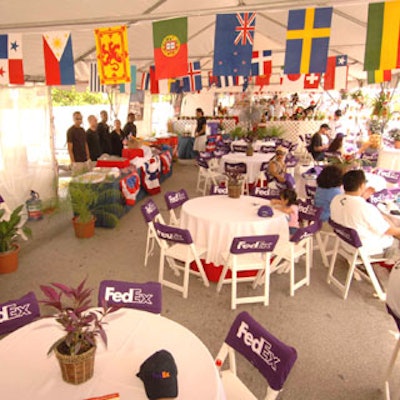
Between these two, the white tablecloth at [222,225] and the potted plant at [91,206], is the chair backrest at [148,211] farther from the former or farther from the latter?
the potted plant at [91,206]

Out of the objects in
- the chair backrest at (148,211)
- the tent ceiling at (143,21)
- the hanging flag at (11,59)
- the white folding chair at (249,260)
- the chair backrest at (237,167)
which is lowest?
the white folding chair at (249,260)

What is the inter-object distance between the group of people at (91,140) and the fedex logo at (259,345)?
5.73m

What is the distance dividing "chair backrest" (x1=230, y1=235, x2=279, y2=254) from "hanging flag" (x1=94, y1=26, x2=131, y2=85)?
283 centimetres

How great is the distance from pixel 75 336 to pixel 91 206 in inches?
163

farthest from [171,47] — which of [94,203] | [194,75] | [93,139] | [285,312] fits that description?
[194,75]

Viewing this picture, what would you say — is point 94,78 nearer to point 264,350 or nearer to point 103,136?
point 103,136

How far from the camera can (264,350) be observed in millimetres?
1778

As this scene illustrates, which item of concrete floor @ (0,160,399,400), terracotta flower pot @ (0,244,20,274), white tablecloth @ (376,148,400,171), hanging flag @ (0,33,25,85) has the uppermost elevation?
hanging flag @ (0,33,25,85)

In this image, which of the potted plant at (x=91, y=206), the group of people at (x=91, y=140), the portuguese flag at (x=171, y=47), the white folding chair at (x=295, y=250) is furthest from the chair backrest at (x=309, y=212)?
the group of people at (x=91, y=140)

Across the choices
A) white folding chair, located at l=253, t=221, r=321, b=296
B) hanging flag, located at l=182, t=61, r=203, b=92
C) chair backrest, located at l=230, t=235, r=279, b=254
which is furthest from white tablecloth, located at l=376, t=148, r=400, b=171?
chair backrest, located at l=230, t=235, r=279, b=254

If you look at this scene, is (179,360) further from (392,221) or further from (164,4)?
(164,4)

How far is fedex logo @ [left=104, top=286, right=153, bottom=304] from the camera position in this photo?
2.26m

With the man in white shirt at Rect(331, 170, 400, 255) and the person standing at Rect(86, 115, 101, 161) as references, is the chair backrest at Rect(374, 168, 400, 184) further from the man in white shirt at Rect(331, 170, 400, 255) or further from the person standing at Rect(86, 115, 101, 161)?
the person standing at Rect(86, 115, 101, 161)

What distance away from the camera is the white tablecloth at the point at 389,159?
A: 661 cm
